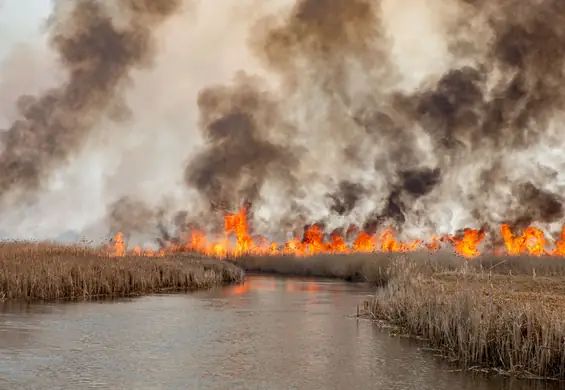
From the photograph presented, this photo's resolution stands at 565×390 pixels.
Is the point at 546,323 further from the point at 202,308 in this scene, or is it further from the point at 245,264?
the point at 245,264

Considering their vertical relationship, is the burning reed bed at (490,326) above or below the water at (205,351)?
above

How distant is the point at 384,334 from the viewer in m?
20.6

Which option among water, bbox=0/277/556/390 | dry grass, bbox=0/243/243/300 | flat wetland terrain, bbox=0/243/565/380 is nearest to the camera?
water, bbox=0/277/556/390

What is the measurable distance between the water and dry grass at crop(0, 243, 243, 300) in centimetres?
255

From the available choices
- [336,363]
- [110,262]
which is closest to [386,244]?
[110,262]

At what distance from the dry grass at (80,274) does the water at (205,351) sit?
2553 millimetres

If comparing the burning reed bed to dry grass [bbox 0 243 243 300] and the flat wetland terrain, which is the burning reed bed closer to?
the flat wetland terrain

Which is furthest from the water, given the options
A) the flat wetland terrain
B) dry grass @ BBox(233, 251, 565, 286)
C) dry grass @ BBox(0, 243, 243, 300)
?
dry grass @ BBox(233, 251, 565, 286)

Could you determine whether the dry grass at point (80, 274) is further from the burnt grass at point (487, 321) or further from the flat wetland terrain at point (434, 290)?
the burnt grass at point (487, 321)

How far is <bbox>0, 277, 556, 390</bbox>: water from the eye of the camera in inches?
544

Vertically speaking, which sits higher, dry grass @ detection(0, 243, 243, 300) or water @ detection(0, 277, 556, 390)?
dry grass @ detection(0, 243, 243, 300)

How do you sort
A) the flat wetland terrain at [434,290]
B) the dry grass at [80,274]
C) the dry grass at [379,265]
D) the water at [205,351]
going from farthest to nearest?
the dry grass at [379,265]
the dry grass at [80,274]
the flat wetland terrain at [434,290]
the water at [205,351]

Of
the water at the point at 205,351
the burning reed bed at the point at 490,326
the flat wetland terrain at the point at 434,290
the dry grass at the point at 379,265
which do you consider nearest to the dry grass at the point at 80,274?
the flat wetland terrain at the point at 434,290

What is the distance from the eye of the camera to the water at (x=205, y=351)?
1383 cm
